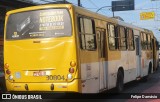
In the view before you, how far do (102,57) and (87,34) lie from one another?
161cm

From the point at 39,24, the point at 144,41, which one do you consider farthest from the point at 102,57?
the point at 144,41

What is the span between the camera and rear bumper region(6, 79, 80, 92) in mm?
10859

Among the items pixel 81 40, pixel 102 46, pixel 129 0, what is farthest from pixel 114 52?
pixel 129 0

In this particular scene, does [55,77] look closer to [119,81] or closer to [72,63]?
[72,63]

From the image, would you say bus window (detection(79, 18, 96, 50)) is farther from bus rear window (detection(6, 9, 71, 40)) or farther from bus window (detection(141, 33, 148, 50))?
bus window (detection(141, 33, 148, 50))

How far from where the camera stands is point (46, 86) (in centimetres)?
1120

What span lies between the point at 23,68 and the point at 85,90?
1937 millimetres

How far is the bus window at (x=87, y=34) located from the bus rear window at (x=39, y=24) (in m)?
0.54

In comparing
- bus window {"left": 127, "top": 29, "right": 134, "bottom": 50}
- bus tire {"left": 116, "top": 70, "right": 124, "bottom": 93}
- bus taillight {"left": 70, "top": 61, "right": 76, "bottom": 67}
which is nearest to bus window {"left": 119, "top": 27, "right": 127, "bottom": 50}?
bus window {"left": 127, "top": 29, "right": 134, "bottom": 50}

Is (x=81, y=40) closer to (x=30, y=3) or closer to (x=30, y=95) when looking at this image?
(x=30, y=95)

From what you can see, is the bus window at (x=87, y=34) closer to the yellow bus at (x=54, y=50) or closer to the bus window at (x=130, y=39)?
the yellow bus at (x=54, y=50)

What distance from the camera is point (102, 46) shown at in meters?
13.4

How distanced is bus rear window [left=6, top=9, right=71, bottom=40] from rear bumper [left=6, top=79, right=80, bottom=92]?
4.58ft

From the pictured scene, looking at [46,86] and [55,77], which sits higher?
[55,77]
